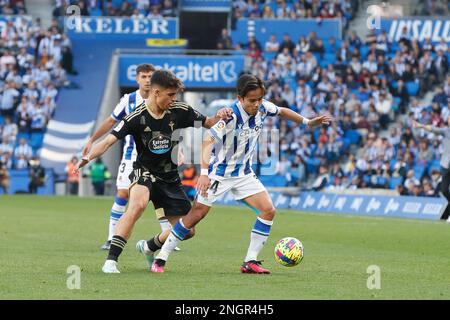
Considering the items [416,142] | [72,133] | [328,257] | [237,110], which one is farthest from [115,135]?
[72,133]

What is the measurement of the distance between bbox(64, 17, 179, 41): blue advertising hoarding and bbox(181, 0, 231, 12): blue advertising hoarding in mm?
2593

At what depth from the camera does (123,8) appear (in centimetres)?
4291

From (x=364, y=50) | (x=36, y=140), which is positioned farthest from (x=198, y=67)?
(x=36, y=140)

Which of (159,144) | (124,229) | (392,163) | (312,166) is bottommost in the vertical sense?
(312,166)

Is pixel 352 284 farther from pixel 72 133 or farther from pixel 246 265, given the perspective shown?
pixel 72 133

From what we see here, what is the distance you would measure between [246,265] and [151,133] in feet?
5.76

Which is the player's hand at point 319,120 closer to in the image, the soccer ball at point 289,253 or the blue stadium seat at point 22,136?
the soccer ball at point 289,253

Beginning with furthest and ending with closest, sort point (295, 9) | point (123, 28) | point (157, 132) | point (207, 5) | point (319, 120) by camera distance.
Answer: point (207, 5) < point (295, 9) < point (123, 28) < point (319, 120) < point (157, 132)

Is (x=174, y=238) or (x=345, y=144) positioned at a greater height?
(x=174, y=238)

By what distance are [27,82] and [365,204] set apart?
17.0 m

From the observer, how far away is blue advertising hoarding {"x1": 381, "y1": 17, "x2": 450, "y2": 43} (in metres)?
41.1

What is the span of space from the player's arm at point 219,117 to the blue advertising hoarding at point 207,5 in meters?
32.5

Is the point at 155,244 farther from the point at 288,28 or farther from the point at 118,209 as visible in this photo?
the point at 288,28

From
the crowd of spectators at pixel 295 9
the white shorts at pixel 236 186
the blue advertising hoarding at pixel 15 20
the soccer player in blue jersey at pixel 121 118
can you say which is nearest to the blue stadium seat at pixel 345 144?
the crowd of spectators at pixel 295 9
